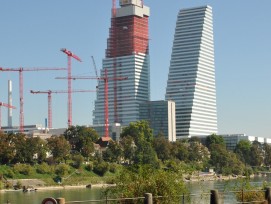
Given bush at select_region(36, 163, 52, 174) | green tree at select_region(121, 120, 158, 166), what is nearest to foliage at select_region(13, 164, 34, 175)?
bush at select_region(36, 163, 52, 174)

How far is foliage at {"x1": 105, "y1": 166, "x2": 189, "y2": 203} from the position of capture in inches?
1157

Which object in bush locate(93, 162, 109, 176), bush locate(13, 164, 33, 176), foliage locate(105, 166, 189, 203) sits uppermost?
foliage locate(105, 166, 189, 203)

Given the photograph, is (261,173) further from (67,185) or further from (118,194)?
(118,194)

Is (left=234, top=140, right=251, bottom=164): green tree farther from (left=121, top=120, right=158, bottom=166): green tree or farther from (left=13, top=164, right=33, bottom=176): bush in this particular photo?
(left=13, top=164, right=33, bottom=176): bush

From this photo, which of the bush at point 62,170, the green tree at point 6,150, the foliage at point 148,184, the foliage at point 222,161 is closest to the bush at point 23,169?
the green tree at point 6,150

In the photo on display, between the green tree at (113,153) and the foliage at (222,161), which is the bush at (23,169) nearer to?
the green tree at (113,153)

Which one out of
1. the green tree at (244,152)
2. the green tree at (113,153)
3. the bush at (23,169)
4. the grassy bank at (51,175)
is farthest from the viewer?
the green tree at (244,152)

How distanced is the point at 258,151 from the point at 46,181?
4127 inches

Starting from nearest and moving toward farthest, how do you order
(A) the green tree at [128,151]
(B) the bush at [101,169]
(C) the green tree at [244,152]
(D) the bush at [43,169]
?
(D) the bush at [43,169] < (B) the bush at [101,169] < (A) the green tree at [128,151] < (C) the green tree at [244,152]

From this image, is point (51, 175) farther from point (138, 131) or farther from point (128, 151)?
point (138, 131)

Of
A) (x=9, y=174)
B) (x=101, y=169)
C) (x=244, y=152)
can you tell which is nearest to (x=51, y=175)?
(x=9, y=174)

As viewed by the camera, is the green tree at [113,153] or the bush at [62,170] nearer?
the bush at [62,170]

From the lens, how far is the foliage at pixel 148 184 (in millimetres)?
29391

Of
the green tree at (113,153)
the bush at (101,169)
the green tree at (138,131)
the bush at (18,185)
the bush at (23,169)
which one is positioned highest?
the green tree at (138,131)
